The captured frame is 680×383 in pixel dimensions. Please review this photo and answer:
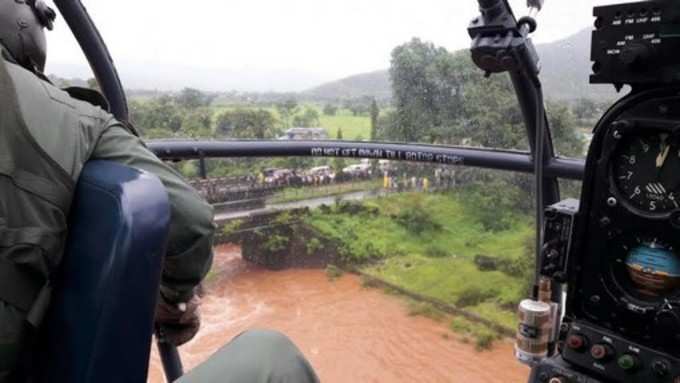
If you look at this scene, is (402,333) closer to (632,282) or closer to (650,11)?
(632,282)

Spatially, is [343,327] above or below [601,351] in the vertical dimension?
below

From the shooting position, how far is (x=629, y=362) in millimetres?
955

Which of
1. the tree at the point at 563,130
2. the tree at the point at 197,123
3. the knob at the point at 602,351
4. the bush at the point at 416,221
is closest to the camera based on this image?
the knob at the point at 602,351

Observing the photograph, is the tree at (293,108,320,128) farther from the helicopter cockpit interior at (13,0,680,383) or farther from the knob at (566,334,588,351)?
the knob at (566,334,588,351)

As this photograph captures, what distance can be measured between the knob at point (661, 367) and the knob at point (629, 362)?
0.03 metres

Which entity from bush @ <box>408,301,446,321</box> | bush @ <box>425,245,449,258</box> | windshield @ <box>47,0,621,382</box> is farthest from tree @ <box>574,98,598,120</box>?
bush @ <box>408,301,446,321</box>

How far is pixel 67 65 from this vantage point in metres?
1.60

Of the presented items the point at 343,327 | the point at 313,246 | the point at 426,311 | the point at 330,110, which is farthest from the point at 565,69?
the point at 343,327

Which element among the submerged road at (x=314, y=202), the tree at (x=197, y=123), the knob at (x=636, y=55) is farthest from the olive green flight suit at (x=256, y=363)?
the submerged road at (x=314, y=202)

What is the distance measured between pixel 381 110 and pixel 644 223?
1.30 meters

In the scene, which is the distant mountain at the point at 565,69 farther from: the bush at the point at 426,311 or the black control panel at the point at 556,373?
the bush at the point at 426,311

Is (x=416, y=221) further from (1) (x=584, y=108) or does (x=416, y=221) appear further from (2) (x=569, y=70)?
(1) (x=584, y=108)

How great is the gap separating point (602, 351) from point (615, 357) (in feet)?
0.07

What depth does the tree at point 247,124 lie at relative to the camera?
6.69 feet
